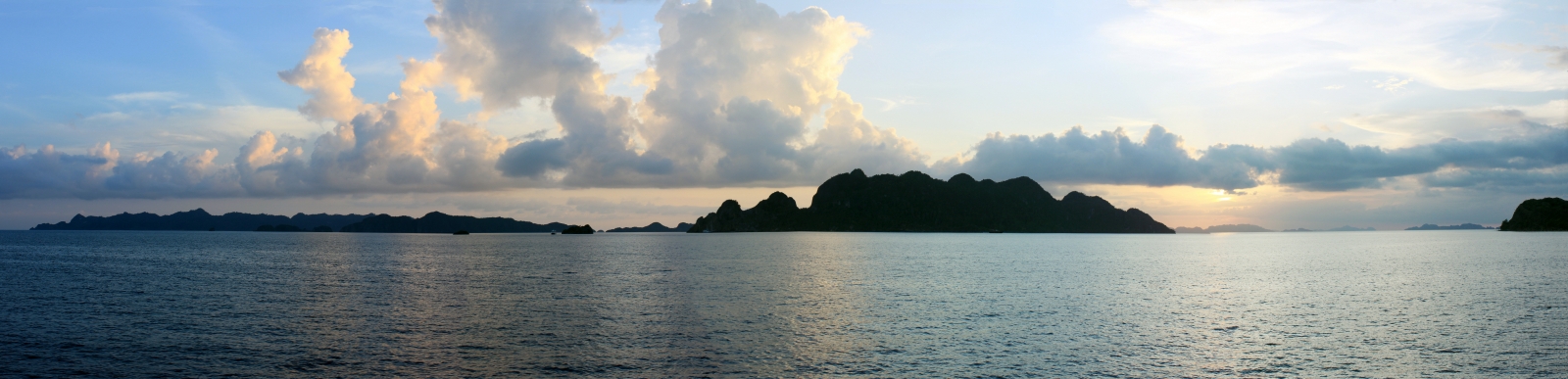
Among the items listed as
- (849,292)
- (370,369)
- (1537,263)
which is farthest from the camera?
(1537,263)

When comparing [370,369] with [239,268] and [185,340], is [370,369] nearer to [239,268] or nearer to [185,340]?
[185,340]

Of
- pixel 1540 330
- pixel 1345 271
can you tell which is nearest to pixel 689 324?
pixel 1540 330

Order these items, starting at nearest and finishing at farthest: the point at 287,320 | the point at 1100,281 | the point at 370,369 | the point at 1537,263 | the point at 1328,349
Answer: the point at 370,369 → the point at 1328,349 → the point at 287,320 → the point at 1100,281 → the point at 1537,263

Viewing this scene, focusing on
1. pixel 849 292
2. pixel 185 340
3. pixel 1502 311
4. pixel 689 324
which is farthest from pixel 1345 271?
pixel 185 340

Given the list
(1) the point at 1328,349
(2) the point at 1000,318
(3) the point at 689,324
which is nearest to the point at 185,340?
(3) the point at 689,324

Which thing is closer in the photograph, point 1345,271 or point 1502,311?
point 1502,311

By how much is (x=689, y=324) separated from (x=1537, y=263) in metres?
138

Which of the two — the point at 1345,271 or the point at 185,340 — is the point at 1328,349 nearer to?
the point at 185,340

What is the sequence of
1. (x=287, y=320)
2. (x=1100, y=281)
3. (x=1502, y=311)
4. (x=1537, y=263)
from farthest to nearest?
(x=1537, y=263), (x=1100, y=281), (x=1502, y=311), (x=287, y=320)

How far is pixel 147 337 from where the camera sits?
42094mm

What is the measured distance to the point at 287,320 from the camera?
1956 inches

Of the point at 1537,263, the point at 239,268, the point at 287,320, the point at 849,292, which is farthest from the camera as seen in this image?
the point at 1537,263

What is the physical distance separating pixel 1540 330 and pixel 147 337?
79.7 meters

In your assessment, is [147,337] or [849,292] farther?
[849,292]
